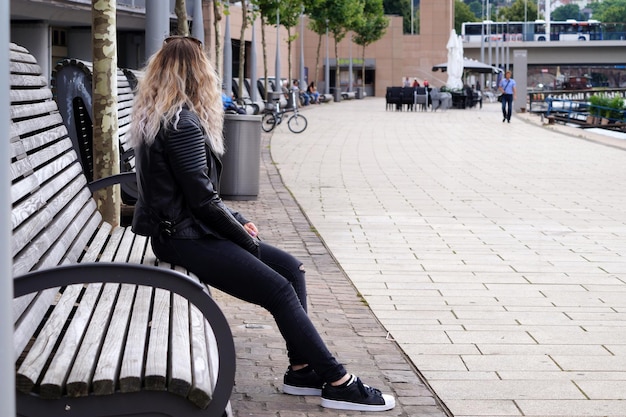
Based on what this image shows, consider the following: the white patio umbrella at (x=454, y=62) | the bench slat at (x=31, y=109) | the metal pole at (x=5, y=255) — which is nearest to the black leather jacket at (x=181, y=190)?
the bench slat at (x=31, y=109)

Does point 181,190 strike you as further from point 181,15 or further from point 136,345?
point 181,15

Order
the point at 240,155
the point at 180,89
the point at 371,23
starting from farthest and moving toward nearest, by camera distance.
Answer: the point at 371,23
the point at 240,155
the point at 180,89

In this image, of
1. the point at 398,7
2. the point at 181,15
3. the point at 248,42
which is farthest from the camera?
the point at 398,7

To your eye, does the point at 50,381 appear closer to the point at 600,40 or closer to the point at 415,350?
the point at 415,350

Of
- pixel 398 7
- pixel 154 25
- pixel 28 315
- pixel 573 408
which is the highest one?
pixel 398 7

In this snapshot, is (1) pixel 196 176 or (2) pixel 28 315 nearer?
(2) pixel 28 315

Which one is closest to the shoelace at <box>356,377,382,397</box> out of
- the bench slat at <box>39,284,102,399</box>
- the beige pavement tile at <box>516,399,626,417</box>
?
the beige pavement tile at <box>516,399,626,417</box>

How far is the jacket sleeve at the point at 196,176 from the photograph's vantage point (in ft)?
14.4

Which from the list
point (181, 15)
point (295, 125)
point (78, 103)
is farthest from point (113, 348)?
point (295, 125)

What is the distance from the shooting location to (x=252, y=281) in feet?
14.6

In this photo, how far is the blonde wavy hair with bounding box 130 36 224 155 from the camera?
4512mm

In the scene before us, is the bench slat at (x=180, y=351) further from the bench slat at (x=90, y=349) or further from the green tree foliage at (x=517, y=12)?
the green tree foliage at (x=517, y=12)

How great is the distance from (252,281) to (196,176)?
456 millimetres

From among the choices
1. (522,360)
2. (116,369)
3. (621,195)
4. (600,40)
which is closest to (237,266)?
(116,369)
